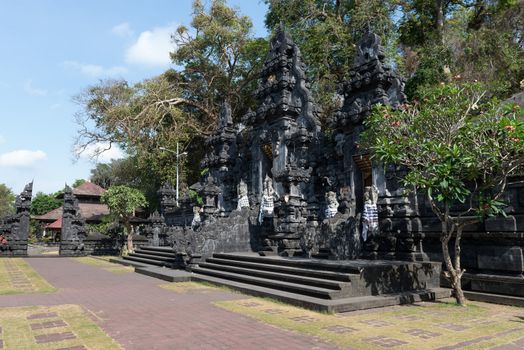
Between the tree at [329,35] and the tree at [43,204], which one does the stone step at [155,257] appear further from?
the tree at [43,204]

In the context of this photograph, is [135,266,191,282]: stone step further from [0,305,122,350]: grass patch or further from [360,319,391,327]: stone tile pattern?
[360,319,391,327]: stone tile pattern

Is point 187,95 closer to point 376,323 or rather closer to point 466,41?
point 466,41

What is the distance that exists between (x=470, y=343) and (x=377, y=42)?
14.2 metres

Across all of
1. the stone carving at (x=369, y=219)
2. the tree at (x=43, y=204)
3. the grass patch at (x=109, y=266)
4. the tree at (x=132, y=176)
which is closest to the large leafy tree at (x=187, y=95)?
the tree at (x=132, y=176)

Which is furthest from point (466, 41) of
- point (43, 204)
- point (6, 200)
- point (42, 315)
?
point (6, 200)

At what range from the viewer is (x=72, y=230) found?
3142cm

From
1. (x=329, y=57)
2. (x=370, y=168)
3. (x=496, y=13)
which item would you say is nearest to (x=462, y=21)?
(x=496, y=13)

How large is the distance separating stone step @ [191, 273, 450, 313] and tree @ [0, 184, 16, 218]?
68107mm

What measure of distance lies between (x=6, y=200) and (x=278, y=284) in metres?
75.4

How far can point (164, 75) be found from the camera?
36.9 meters

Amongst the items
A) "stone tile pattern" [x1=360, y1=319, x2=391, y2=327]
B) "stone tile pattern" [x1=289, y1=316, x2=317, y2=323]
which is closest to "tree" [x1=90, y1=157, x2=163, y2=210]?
"stone tile pattern" [x1=289, y1=316, x2=317, y2=323]

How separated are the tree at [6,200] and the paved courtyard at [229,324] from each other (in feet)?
220

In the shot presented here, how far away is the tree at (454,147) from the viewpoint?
8.38m

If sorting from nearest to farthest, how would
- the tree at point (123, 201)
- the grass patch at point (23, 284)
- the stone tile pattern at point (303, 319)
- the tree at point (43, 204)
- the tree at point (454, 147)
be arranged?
1. the stone tile pattern at point (303, 319)
2. the tree at point (454, 147)
3. the grass patch at point (23, 284)
4. the tree at point (123, 201)
5. the tree at point (43, 204)
